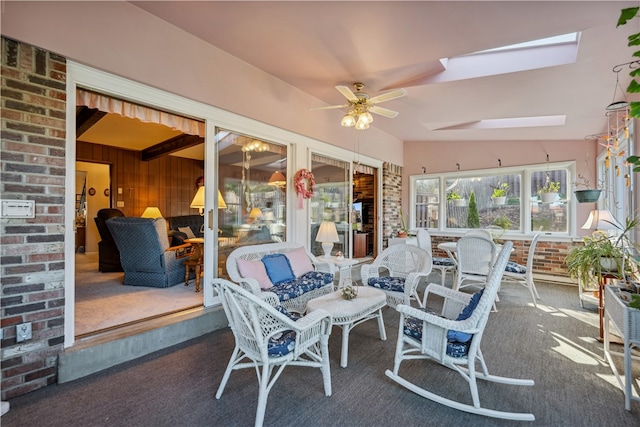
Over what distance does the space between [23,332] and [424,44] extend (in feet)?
13.1

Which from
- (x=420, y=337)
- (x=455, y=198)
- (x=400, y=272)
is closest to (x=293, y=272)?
(x=400, y=272)

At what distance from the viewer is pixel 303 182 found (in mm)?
4430

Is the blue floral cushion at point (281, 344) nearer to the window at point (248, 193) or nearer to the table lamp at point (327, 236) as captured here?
the window at point (248, 193)

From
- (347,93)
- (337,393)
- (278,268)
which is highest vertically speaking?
(347,93)

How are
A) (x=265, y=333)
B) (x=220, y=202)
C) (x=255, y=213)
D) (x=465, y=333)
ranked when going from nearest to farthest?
(x=265, y=333) → (x=465, y=333) → (x=220, y=202) → (x=255, y=213)

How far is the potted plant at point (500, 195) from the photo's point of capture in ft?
19.9

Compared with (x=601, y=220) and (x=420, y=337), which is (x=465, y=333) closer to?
(x=420, y=337)

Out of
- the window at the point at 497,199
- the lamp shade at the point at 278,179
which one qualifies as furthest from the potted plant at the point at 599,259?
the lamp shade at the point at 278,179

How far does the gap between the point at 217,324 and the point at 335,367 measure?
4.77ft

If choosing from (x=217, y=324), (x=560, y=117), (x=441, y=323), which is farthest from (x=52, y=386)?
(x=560, y=117)

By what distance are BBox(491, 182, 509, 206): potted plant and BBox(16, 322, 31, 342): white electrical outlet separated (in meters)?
7.04

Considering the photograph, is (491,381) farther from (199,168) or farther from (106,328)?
(199,168)

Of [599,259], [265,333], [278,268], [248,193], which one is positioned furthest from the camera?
[248,193]

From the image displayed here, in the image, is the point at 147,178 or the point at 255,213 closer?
the point at 255,213
